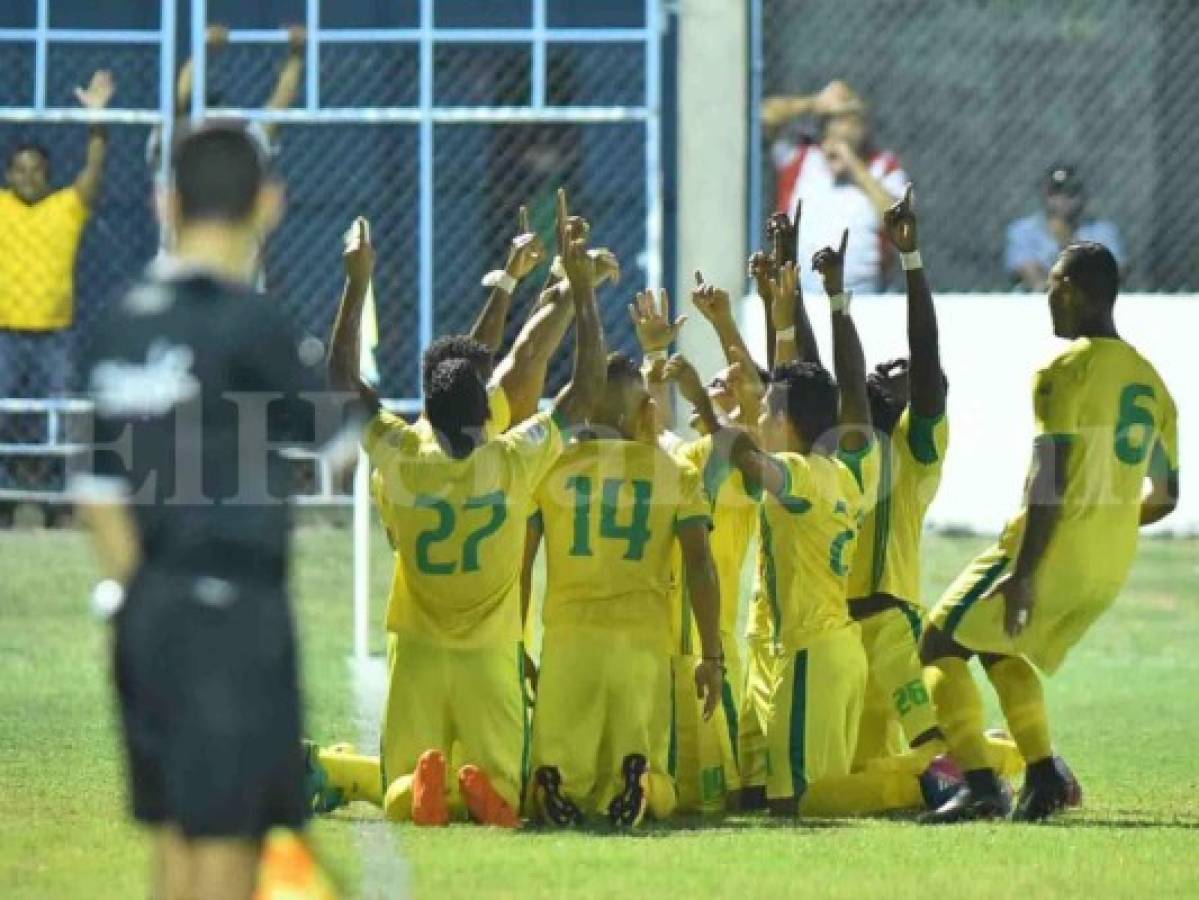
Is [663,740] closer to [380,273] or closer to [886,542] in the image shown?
[886,542]

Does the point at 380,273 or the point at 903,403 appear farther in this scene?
the point at 380,273

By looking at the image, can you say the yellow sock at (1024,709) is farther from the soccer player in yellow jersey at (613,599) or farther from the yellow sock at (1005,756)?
the soccer player in yellow jersey at (613,599)

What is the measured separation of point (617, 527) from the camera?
920 cm

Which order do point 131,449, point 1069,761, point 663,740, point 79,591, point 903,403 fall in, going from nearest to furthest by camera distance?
point 131,449, point 663,740, point 903,403, point 1069,761, point 79,591

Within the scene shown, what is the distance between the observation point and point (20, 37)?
60.5 ft

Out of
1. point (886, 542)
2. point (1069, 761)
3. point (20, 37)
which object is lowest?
point (1069, 761)

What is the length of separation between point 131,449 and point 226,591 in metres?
0.32

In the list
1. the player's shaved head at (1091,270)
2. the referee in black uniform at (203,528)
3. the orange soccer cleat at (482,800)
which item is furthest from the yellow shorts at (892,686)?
the referee in black uniform at (203,528)

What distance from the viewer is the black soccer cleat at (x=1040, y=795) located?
9164 millimetres

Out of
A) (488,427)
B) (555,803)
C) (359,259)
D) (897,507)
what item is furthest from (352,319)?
(897,507)

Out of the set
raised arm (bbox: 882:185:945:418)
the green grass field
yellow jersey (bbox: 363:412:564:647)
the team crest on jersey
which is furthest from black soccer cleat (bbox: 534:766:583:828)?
the team crest on jersey

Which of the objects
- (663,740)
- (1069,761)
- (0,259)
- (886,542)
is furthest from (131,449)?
(0,259)

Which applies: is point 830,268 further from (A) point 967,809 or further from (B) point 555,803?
(B) point 555,803

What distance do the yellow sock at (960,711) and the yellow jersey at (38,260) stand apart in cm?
1001
